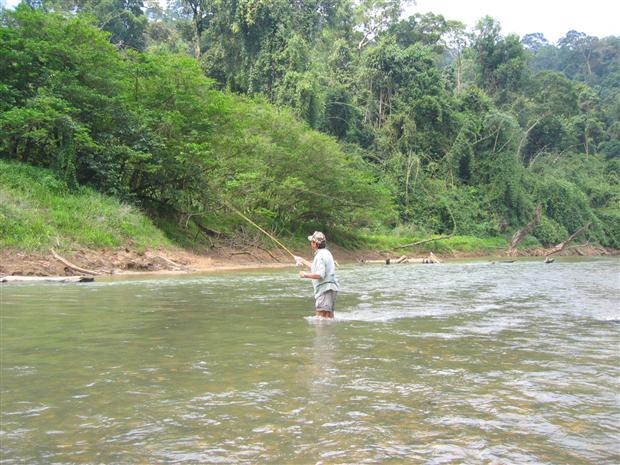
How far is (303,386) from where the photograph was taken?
16.9 feet

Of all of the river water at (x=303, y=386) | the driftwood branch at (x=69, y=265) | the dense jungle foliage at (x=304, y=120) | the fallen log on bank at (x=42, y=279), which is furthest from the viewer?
the dense jungle foliage at (x=304, y=120)

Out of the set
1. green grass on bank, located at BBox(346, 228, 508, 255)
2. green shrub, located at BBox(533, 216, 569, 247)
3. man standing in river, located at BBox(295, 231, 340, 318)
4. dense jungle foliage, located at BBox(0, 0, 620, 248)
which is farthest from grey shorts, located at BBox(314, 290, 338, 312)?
green shrub, located at BBox(533, 216, 569, 247)

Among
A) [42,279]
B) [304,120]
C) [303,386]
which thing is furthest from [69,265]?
[304,120]

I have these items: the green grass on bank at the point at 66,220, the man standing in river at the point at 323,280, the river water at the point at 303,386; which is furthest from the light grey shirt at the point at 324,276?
the green grass on bank at the point at 66,220

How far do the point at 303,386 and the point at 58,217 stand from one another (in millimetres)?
16132

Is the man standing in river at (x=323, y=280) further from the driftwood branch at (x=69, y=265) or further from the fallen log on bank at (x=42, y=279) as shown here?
the driftwood branch at (x=69, y=265)

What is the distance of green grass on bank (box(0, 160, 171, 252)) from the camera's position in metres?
17.2

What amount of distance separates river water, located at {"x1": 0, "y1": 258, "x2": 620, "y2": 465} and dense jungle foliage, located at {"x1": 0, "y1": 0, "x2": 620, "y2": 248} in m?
12.2

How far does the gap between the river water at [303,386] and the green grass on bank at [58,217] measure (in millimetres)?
7443

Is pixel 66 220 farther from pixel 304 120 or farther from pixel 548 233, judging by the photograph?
pixel 548 233

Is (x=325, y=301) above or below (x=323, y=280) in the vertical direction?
below

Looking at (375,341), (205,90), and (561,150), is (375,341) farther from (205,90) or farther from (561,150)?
(561,150)

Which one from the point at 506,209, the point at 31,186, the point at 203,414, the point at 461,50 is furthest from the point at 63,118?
the point at 461,50

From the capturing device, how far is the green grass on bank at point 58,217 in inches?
679
